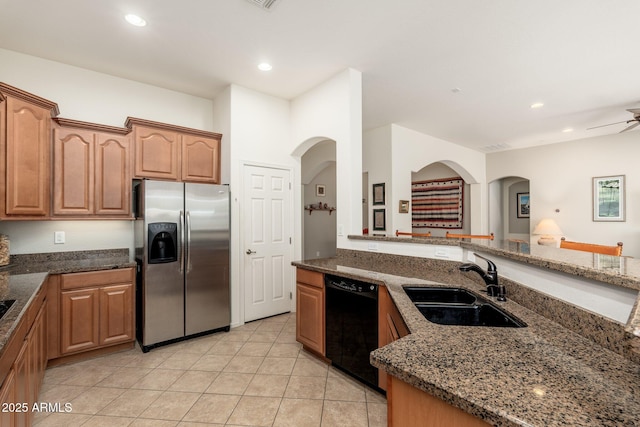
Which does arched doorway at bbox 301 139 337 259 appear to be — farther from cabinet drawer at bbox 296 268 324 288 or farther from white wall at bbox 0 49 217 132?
cabinet drawer at bbox 296 268 324 288

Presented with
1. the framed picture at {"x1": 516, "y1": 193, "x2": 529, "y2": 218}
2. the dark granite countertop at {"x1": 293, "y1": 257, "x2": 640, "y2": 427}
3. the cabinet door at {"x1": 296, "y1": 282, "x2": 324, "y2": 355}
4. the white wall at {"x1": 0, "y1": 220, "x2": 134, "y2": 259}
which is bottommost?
the cabinet door at {"x1": 296, "y1": 282, "x2": 324, "y2": 355}

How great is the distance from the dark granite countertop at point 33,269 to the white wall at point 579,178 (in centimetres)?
713

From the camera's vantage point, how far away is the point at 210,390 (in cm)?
218

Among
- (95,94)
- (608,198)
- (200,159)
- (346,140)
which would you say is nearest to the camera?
(346,140)

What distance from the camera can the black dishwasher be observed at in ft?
6.83

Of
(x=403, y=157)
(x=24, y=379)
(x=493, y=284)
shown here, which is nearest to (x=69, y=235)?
(x=24, y=379)

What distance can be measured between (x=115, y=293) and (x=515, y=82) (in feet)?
15.6

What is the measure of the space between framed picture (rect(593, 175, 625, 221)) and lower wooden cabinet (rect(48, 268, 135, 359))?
24.1ft

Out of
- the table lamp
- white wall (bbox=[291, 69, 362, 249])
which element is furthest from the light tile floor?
the table lamp

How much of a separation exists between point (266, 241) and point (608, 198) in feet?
Answer: 19.9

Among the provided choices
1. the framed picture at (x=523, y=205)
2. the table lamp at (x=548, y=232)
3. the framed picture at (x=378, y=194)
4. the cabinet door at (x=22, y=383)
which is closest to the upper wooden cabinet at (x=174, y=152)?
the cabinet door at (x=22, y=383)

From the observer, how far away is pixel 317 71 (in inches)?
124

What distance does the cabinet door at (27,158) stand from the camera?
2359 mm

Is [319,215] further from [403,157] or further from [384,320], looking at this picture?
[384,320]
